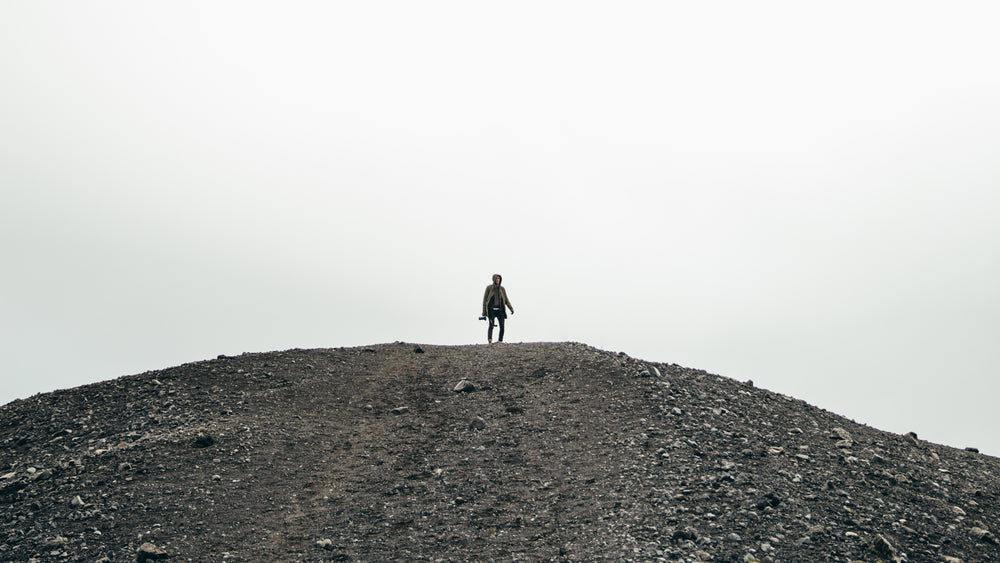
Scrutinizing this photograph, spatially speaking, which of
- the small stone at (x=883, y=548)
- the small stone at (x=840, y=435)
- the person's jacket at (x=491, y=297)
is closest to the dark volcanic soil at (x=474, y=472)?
the small stone at (x=883, y=548)

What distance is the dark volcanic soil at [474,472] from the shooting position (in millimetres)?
14055

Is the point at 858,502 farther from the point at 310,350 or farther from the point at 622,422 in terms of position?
the point at 310,350

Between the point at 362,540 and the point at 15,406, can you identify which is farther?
the point at 15,406

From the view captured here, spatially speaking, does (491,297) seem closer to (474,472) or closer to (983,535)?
(474,472)

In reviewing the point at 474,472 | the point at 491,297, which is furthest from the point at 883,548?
the point at 491,297

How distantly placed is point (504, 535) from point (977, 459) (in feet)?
50.5

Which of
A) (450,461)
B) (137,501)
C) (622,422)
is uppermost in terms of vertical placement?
(622,422)

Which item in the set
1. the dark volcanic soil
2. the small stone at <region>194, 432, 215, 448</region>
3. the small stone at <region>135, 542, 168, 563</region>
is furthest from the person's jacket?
the small stone at <region>135, 542, 168, 563</region>

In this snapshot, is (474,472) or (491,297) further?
(491,297)

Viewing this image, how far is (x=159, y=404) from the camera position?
2112 centimetres

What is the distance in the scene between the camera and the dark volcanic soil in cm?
1405

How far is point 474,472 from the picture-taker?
653 inches

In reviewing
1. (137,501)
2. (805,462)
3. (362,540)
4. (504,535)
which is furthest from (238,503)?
(805,462)

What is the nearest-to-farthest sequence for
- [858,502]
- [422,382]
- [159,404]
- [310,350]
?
1. [858,502]
2. [159,404]
3. [422,382]
4. [310,350]
